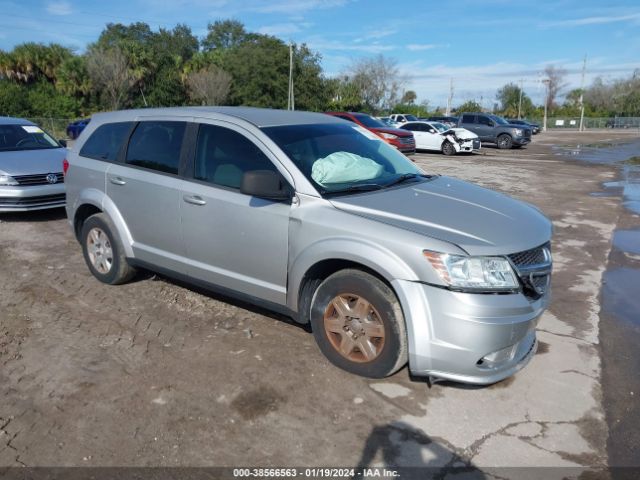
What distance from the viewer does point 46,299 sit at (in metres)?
5.32

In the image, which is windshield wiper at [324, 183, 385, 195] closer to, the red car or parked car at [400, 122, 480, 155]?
the red car

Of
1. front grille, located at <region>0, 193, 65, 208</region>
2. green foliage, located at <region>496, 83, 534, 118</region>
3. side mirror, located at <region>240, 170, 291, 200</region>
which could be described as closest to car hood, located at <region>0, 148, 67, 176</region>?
front grille, located at <region>0, 193, 65, 208</region>

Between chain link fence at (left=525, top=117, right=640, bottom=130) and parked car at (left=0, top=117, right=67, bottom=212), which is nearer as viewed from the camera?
parked car at (left=0, top=117, right=67, bottom=212)

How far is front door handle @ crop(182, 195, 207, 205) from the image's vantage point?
14.6 feet

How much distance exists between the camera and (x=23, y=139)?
9.48 meters

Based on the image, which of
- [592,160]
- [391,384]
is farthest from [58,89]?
[391,384]

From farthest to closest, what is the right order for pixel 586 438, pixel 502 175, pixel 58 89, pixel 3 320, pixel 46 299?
pixel 58 89 < pixel 502 175 < pixel 46 299 < pixel 3 320 < pixel 586 438

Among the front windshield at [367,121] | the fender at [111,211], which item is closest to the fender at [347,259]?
the fender at [111,211]

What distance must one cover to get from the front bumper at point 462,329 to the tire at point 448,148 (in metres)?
22.3

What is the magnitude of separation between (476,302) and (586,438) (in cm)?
101

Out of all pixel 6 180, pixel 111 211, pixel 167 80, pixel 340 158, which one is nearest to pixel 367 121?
pixel 6 180

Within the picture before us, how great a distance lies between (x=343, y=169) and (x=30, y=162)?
651 centimetres

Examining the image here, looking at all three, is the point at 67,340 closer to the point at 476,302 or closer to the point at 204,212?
the point at 204,212

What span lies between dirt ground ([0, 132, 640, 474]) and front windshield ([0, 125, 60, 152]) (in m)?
4.76
